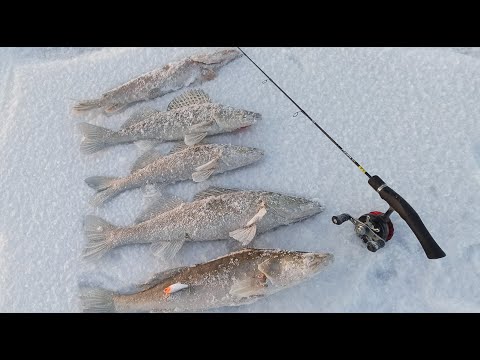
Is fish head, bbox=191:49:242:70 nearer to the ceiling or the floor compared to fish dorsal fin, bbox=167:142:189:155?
nearer to the ceiling

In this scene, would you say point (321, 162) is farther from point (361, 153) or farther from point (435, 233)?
point (435, 233)

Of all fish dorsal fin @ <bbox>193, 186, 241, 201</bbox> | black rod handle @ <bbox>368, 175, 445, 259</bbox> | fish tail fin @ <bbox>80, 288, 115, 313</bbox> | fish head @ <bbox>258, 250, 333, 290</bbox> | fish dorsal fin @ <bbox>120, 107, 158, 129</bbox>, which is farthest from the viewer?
fish dorsal fin @ <bbox>120, 107, 158, 129</bbox>

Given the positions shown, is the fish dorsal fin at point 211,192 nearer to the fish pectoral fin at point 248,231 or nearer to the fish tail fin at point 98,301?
the fish pectoral fin at point 248,231

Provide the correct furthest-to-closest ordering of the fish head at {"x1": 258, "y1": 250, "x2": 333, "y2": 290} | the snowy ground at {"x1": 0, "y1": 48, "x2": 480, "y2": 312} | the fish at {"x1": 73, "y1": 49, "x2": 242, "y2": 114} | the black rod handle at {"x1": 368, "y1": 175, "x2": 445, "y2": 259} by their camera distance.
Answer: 1. the fish at {"x1": 73, "y1": 49, "x2": 242, "y2": 114}
2. the snowy ground at {"x1": 0, "y1": 48, "x2": 480, "y2": 312}
3. the fish head at {"x1": 258, "y1": 250, "x2": 333, "y2": 290}
4. the black rod handle at {"x1": 368, "y1": 175, "x2": 445, "y2": 259}

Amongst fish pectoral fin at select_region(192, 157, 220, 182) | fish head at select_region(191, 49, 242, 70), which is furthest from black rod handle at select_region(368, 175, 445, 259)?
fish head at select_region(191, 49, 242, 70)

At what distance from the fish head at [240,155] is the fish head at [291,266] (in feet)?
2.67

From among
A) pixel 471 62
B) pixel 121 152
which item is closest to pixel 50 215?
pixel 121 152

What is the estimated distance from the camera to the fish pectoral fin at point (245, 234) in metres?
2.91

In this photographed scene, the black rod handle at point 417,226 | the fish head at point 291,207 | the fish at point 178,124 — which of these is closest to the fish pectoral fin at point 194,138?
the fish at point 178,124

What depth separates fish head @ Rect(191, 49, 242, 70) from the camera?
3.96 meters

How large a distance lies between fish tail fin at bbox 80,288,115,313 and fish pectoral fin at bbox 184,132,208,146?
1127 mm

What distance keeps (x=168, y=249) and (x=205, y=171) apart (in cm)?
58

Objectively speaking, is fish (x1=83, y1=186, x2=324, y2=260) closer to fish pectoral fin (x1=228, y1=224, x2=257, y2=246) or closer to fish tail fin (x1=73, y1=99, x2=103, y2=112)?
fish pectoral fin (x1=228, y1=224, x2=257, y2=246)
